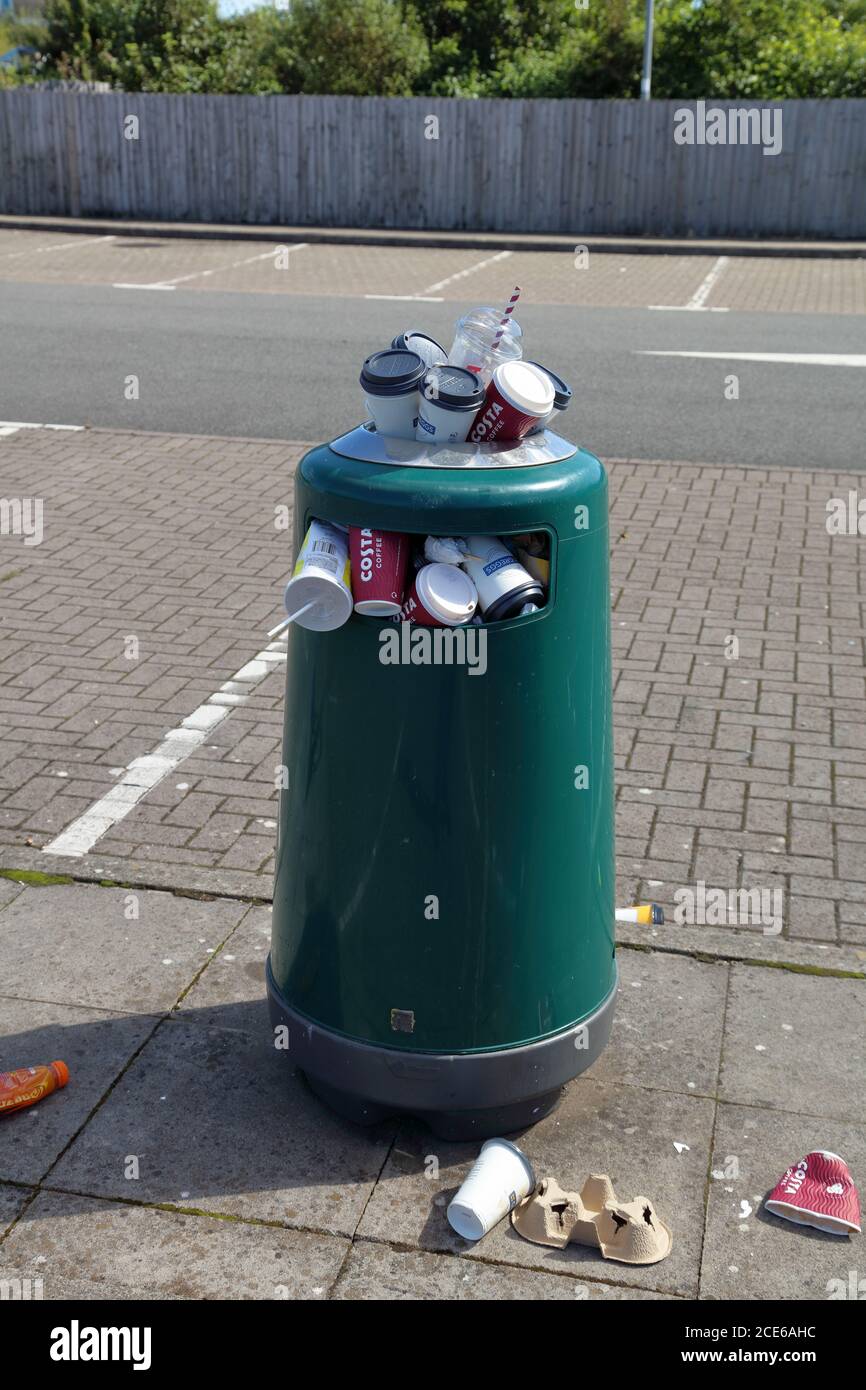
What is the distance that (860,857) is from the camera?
15.4 feet

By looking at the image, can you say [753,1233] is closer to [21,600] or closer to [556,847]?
[556,847]

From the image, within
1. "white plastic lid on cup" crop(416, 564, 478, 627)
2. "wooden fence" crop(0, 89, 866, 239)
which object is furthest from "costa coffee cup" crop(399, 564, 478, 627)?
"wooden fence" crop(0, 89, 866, 239)

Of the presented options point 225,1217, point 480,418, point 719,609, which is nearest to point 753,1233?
point 225,1217

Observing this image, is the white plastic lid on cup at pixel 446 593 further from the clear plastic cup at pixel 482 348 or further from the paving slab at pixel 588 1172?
the paving slab at pixel 588 1172

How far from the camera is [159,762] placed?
5.28 m

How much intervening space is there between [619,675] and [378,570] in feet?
10.9

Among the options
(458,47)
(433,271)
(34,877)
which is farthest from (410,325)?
(458,47)

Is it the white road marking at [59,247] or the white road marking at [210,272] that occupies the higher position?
the white road marking at [59,247]

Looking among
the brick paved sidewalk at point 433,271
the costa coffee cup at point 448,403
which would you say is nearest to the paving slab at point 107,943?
the costa coffee cup at point 448,403

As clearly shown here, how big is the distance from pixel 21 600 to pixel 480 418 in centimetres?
439

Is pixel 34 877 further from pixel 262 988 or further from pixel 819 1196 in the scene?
pixel 819 1196

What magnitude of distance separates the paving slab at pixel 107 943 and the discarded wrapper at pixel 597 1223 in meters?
1.22

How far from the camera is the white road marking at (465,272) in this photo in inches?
710
